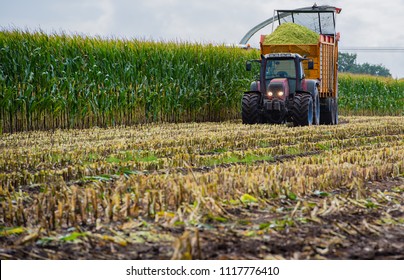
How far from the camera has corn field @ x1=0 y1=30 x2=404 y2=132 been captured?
16547 millimetres

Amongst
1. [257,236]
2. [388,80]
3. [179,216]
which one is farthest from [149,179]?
[388,80]

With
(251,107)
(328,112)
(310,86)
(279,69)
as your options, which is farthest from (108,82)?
(328,112)

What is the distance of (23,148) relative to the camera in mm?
10781

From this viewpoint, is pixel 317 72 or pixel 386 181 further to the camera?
pixel 317 72

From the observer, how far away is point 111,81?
18375 mm

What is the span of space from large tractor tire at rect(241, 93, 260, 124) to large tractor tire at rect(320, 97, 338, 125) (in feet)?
10.1

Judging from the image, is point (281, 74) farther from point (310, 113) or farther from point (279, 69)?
point (310, 113)

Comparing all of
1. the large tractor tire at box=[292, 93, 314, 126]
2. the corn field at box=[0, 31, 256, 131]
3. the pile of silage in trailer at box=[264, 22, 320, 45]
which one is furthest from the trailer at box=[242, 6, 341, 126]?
the corn field at box=[0, 31, 256, 131]

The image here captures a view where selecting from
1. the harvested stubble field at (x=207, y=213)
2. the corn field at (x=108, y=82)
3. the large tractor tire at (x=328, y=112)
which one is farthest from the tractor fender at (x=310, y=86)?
the harvested stubble field at (x=207, y=213)

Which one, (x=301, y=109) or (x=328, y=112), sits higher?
(x=301, y=109)

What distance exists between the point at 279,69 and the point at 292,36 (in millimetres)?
1176

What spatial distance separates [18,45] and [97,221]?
13.0 m

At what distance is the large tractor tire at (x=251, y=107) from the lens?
1762 cm

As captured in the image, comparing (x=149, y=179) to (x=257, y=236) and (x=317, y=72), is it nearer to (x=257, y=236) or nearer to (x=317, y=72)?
(x=257, y=236)
